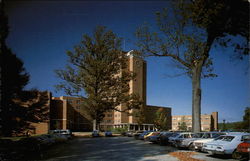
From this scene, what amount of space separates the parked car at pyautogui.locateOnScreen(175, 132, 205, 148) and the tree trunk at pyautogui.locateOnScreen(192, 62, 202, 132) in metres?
1.39

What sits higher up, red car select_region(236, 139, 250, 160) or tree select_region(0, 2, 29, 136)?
tree select_region(0, 2, 29, 136)

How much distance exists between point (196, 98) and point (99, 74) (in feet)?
67.6

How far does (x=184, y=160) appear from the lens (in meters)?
11.9

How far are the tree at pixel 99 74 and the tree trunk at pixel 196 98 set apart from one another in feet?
61.7

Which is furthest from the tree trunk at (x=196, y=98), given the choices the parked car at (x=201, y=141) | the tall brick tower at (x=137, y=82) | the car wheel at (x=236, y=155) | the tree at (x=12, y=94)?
the tall brick tower at (x=137, y=82)

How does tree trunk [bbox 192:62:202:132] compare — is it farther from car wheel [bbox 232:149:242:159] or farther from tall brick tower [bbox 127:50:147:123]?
tall brick tower [bbox 127:50:147:123]

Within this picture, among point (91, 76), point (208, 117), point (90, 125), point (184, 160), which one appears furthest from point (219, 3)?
point (208, 117)

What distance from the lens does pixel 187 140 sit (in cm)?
1772

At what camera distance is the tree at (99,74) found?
122 feet

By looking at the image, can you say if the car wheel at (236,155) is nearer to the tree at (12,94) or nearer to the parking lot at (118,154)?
the parking lot at (118,154)

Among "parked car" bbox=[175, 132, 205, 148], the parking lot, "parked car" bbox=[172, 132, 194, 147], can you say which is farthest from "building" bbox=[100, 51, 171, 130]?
the parking lot

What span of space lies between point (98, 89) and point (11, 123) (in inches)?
603

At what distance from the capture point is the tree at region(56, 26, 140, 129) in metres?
37.1

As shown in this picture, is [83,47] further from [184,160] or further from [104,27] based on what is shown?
[184,160]
